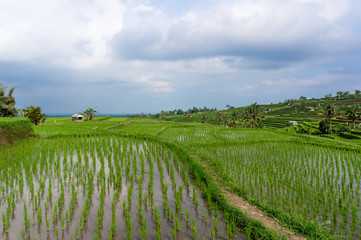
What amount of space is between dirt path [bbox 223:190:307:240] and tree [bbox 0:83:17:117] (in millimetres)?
29150

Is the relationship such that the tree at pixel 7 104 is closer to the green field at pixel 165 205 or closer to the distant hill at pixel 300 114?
the green field at pixel 165 205

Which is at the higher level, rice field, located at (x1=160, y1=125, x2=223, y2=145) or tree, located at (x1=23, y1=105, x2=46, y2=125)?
tree, located at (x1=23, y1=105, x2=46, y2=125)

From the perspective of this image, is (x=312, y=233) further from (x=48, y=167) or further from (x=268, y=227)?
(x=48, y=167)

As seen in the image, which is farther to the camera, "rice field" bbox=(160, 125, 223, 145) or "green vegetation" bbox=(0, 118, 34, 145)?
"rice field" bbox=(160, 125, 223, 145)

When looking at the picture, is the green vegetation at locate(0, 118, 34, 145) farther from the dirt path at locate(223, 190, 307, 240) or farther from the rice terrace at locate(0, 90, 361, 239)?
the dirt path at locate(223, 190, 307, 240)

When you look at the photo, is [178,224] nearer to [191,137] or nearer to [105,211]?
[105,211]

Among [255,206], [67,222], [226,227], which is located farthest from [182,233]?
[67,222]

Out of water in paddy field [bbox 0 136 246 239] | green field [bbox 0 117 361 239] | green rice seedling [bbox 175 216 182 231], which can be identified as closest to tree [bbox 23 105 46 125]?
green field [bbox 0 117 361 239]

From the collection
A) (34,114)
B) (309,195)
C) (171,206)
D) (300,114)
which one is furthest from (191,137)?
(300,114)

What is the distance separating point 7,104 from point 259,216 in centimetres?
3083

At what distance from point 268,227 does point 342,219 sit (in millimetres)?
1687

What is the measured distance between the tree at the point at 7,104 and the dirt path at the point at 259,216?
95.6 ft

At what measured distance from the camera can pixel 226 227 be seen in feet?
11.3

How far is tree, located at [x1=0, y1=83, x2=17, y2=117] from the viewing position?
23.1m
